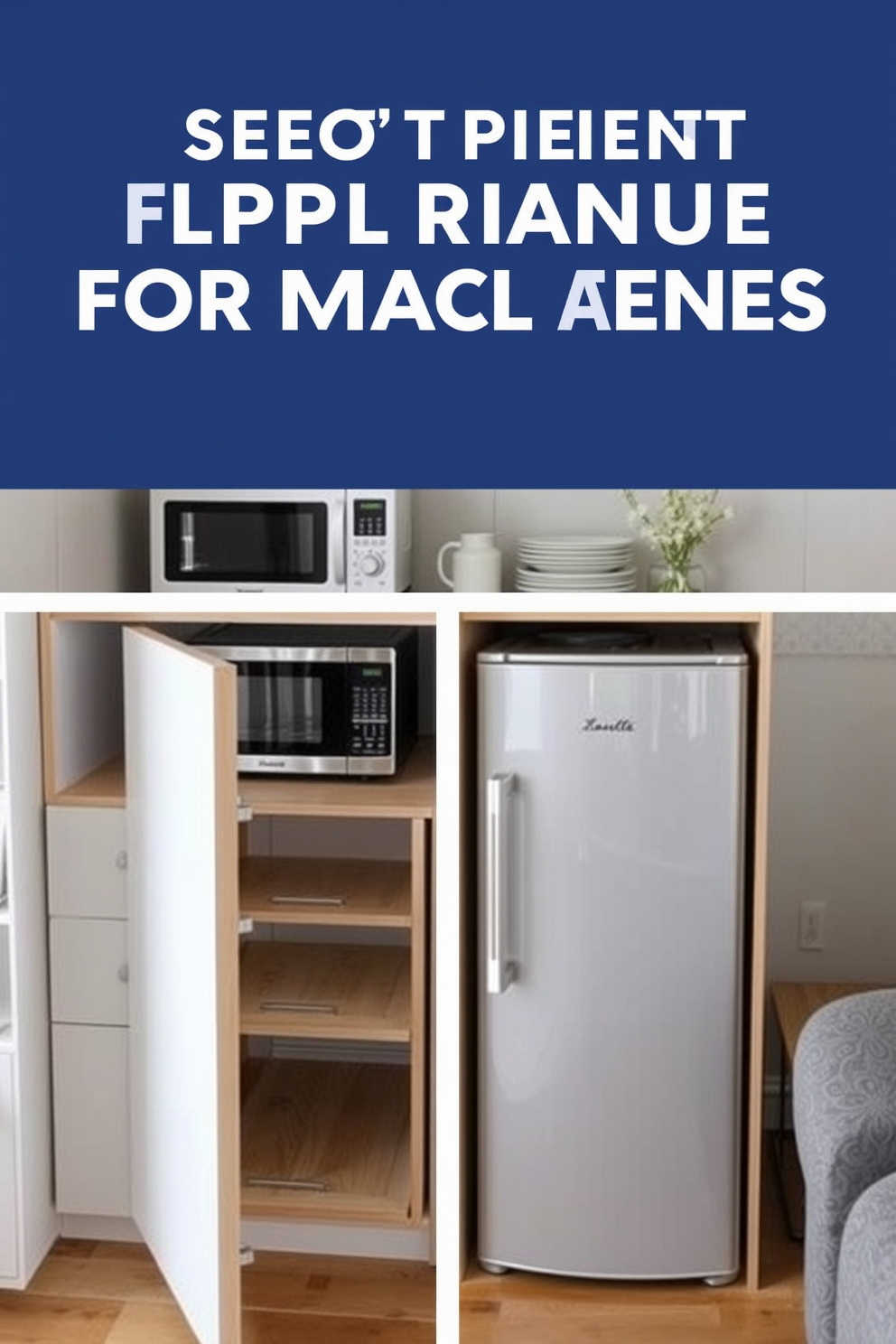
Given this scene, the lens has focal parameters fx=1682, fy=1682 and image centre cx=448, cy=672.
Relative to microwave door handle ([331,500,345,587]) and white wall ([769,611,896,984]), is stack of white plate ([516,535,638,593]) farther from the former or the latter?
white wall ([769,611,896,984])

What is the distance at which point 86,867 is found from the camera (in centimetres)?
155

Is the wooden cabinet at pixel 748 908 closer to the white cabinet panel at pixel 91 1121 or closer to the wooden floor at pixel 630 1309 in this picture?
the wooden floor at pixel 630 1309

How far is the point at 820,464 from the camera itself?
1.25ft

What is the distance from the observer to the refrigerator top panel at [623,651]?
1.57 m

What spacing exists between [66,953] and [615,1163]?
Result: 0.57 m

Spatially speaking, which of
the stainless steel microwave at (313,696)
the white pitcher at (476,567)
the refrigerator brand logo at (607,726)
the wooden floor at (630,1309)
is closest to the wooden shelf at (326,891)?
the stainless steel microwave at (313,696)

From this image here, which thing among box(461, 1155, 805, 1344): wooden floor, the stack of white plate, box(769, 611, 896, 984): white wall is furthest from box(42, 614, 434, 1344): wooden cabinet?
box(769, 611, 896, 984): white wall

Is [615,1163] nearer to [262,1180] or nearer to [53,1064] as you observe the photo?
[262,1180]

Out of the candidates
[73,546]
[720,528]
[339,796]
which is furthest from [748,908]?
[73,546]

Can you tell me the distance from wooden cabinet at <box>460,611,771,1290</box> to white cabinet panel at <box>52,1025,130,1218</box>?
1.09 ft

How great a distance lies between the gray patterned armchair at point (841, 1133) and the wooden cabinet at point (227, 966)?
0.37 metres

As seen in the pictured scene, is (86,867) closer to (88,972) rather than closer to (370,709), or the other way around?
(88,972)

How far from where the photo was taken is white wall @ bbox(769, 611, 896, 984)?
181 cm

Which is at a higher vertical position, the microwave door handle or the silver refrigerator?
the microwave door handle
